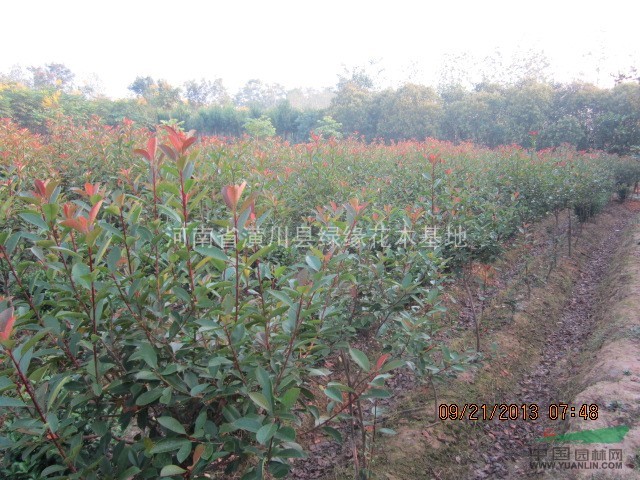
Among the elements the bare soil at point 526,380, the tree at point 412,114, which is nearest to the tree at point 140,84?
the tree at point 412,114

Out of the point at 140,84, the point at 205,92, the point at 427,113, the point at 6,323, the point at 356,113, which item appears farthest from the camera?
the point at 205,92

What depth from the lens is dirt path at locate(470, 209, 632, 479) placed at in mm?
2521

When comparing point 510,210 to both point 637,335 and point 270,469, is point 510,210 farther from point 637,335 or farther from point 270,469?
point 270,469

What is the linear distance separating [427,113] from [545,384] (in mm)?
16378

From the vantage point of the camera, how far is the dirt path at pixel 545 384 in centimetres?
252

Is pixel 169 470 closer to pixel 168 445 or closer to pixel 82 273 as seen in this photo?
pixel 168 445

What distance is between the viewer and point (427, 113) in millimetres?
18125

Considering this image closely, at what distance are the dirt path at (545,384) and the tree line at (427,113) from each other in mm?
9972

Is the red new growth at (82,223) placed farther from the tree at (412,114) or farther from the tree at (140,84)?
the tree at (140,84)

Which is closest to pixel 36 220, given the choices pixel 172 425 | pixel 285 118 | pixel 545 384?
pixel 172 425

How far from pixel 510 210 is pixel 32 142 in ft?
17.0

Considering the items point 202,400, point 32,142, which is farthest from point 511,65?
point 202,400

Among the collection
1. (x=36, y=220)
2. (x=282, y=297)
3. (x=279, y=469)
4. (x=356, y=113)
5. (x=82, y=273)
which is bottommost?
(x=279, y=469)

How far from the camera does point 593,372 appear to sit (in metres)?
3.08
